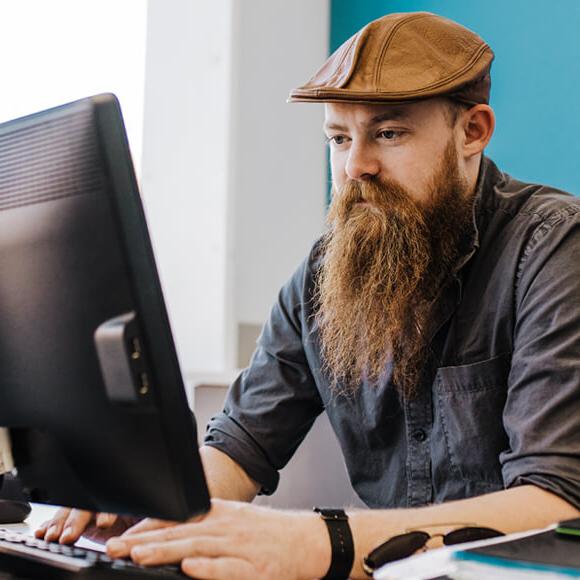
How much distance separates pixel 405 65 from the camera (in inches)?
51.0

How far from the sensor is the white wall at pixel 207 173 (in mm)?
2789

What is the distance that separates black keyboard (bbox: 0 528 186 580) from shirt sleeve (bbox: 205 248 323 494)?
1.97ft

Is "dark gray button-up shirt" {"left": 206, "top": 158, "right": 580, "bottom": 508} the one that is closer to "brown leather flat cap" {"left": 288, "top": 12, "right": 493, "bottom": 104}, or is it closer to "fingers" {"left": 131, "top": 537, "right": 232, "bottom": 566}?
"brown leather flat cap" {"left": 288, "top": 12, "right": 493, "bottom": 104}

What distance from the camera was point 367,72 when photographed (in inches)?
51.1

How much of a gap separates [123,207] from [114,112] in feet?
0.24

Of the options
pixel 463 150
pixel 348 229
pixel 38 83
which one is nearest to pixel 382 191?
pixel 348 229

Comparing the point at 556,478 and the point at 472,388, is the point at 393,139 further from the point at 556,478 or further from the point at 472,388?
the point at 556,478

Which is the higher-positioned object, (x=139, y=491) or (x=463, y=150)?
(x=463, y=150)

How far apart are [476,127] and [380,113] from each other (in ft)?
0.64

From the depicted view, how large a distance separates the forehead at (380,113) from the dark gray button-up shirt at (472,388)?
0.53 ft

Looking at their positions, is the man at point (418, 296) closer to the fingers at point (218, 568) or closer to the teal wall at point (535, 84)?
the fingers at point (218, 568)

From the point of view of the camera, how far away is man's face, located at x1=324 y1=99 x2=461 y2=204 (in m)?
1.34

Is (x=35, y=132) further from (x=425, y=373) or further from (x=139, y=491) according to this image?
(x=425, y=373)

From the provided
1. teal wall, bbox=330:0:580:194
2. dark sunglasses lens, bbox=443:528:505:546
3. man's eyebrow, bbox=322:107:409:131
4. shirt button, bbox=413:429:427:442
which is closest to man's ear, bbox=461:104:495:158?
man's eyebrow, bbox=322:107:409:131
